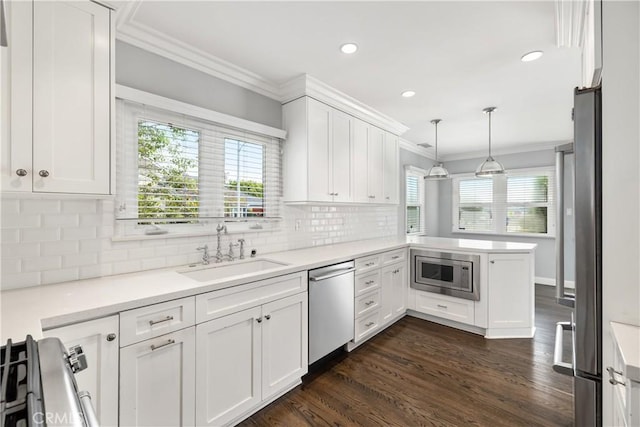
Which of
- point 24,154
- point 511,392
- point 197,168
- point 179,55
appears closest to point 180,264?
point 197,168

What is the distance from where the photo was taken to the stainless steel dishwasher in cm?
227

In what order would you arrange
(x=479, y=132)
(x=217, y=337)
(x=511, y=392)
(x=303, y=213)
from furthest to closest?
(x=479, y=132) < (x=303, y=213) < (x=511, y=392) < (x=217, y=337)

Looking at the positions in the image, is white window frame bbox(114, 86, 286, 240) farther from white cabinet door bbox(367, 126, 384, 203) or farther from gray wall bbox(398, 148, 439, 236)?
gray wall bbox(398, 148, 439, 236)

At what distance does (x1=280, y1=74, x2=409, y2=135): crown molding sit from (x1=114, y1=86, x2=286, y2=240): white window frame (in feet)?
1.30

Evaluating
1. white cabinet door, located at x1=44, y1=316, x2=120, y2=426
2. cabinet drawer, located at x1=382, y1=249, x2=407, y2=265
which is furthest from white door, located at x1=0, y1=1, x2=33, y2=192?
cabinet drawer, located at x1=382, y1=249, x2=407, y2=265

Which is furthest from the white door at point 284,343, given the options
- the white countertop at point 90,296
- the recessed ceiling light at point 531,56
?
the recessed ceiling light at point 531,56

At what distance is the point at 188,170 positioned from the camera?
2.24m

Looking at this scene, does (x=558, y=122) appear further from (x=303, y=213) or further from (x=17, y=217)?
(x=17, y=217)

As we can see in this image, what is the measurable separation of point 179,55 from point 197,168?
84 cm

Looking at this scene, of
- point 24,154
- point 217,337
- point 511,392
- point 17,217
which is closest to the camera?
point 24,154

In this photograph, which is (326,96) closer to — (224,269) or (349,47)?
(349,47)

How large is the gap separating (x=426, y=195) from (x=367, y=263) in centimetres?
364

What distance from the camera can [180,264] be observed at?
2.18 m

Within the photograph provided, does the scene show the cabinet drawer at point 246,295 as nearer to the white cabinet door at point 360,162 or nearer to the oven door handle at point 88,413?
the oven door handle at point 88,413
